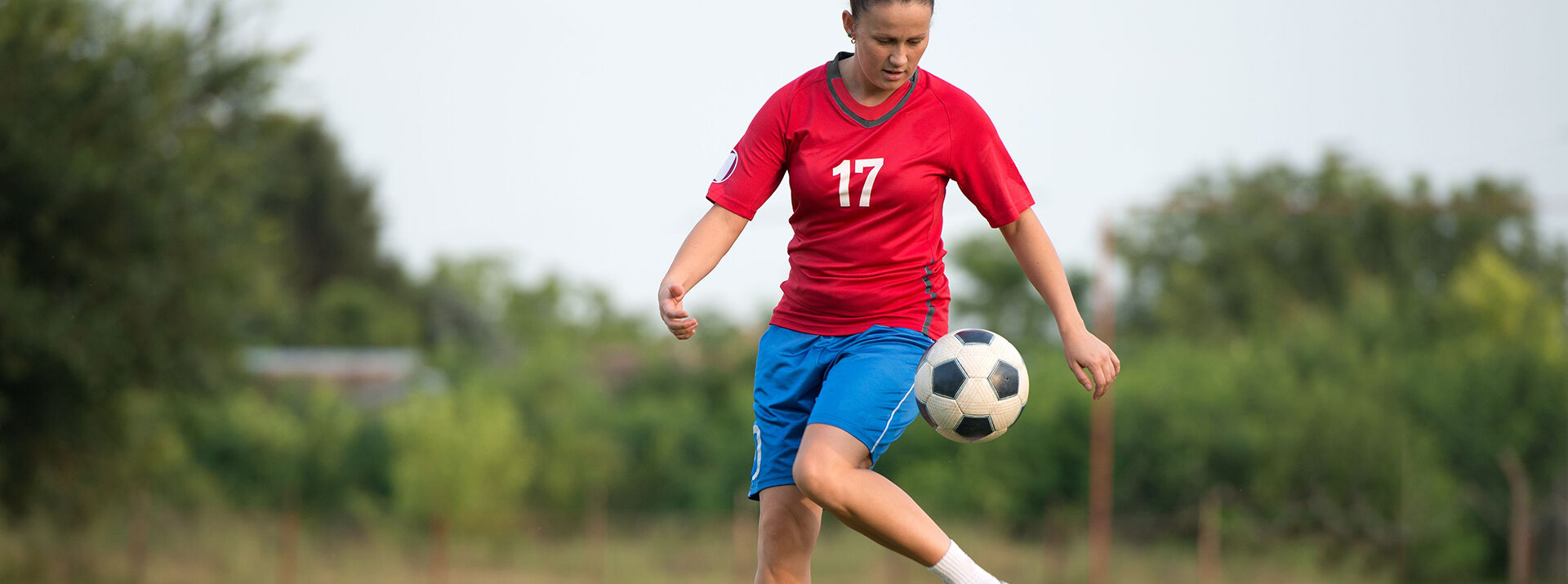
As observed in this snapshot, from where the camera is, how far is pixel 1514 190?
37438 mm

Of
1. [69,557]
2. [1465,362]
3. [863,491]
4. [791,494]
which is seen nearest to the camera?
[863,491]

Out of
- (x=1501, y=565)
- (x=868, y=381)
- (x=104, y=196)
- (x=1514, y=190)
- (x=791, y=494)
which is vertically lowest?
(x=1501, y=565)

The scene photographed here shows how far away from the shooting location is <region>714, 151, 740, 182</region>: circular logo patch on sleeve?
4223mm

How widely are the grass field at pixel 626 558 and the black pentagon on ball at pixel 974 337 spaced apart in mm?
15817

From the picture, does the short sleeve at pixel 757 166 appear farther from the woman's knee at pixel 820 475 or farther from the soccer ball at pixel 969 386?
the woman's knee at pixel 820 475

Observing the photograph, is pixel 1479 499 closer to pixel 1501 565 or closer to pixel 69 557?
pixel 1501 565

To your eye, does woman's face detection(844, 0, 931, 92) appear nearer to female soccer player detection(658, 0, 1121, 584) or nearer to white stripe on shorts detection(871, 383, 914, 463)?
female soccer player detection(658, 0, 1121, 584)

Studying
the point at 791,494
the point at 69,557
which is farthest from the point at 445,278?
the point at 791,494

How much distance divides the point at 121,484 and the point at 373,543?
476 centimetres

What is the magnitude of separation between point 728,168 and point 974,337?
0.95 meters

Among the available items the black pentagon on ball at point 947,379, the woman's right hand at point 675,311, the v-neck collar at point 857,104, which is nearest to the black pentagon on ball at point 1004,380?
the black pentagon on ball at point 947,379

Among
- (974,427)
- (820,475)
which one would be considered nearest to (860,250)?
(974,427)

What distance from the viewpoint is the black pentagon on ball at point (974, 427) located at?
4066 millimetres

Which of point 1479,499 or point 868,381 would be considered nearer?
point 868,381
